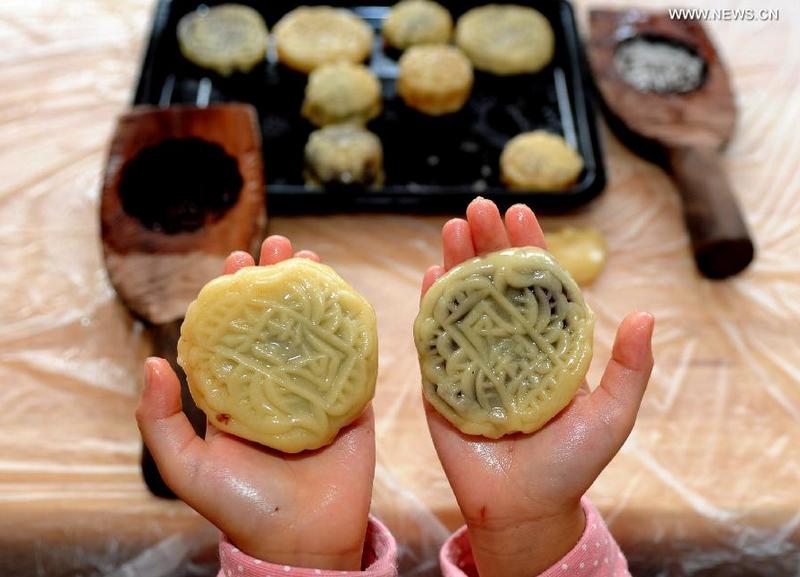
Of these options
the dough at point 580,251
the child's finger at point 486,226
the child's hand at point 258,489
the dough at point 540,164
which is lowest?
the dough at point 580,251

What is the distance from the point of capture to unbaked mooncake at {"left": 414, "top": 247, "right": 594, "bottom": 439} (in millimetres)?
1107

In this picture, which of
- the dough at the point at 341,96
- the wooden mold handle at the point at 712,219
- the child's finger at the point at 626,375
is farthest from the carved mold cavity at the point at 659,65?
the child's finger at the point at 626,375

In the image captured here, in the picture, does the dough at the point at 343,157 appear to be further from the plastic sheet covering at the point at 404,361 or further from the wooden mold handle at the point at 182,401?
the wooden mold handle at the point at 182,401

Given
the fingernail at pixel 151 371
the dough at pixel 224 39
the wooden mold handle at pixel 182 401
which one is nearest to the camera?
the fingernail at pixel 151 371

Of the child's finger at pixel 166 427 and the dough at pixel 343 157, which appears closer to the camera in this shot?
the child's finger at pixel 166 427

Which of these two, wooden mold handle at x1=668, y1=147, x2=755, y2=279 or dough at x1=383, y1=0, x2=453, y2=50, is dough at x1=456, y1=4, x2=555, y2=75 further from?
wooden mold handle at x1=668, y1=147, x2=755, y2=279

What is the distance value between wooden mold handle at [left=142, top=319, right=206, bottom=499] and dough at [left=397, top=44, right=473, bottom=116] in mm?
996

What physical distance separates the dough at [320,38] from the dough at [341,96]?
Answer: 10cm

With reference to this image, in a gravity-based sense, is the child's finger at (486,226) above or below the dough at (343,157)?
above

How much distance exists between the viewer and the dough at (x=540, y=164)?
192 cm

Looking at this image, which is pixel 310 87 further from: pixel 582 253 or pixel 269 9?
pixel 582 253

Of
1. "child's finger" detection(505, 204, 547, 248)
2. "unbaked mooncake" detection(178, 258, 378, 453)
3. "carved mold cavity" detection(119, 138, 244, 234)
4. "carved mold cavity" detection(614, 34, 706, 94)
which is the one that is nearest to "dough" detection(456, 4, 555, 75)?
"carved mold cavity" detection(614, 34, 706, 94)

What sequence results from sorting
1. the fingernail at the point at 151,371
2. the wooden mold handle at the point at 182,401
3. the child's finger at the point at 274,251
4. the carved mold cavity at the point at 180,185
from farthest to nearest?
the carved mold cavity at the point at 180,185 < the wooden mold handle at the point at 182,401 < the child's finger at the point at 274,251 < the fingernail at the point at 151,371

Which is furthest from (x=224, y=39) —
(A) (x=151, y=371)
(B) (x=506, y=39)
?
(A) (x=151, y=371)
